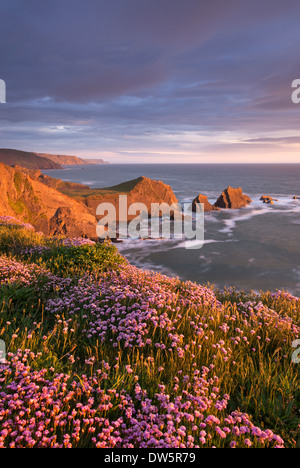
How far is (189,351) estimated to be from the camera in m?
4.10

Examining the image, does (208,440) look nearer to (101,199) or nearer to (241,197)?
(101,199)

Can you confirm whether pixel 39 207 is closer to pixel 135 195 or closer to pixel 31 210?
pixel 31 210

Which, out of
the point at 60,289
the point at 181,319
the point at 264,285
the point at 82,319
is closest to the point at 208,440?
the point at 181,319

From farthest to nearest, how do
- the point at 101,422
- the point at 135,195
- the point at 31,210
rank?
the point at 135,195 → the point at 31,210 → the point at 101,422

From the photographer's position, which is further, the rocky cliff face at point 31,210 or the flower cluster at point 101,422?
the rocky cliff face at point 31,210

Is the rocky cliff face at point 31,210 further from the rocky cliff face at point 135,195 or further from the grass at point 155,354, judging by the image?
the grass at point 155,354

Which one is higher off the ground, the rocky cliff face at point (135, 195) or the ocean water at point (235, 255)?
the rocky cliff face at point (135, 195)

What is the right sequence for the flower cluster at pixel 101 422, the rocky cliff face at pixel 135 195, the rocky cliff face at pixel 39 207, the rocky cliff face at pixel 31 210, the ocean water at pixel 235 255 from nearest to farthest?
the flower cluster at pixel 101 422
the ocean water at pixel 235 255
the rocky cliff face at pixel 31 210
the rocky cliff face at pixel 39 207
the rocky cliff face at pixel 135 195

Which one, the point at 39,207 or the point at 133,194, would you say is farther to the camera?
the point at 133,194

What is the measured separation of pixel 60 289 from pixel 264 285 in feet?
82.0

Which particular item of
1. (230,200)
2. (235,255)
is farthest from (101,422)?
(230,200)

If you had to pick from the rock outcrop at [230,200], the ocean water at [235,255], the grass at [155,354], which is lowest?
the ocean water at [235,255]

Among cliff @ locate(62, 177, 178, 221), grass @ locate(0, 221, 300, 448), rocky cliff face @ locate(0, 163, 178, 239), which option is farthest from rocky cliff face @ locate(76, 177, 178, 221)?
grass @ locate(0, 221, 300, 448)

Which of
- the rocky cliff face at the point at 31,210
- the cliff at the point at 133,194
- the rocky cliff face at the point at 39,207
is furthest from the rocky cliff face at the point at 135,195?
the rocky cliff face at the point at 31,210
